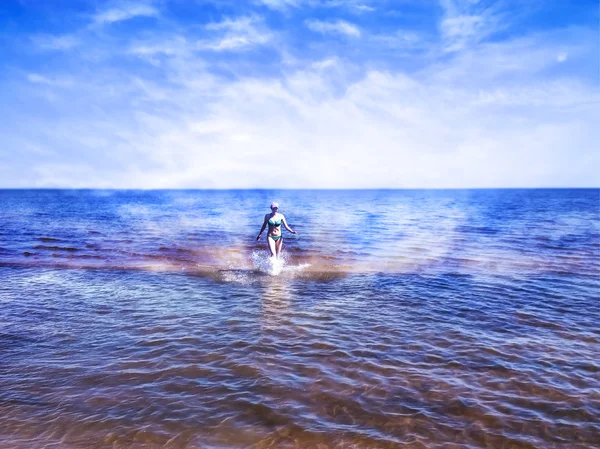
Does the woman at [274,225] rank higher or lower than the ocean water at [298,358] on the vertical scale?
higher

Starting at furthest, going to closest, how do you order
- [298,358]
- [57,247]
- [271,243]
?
[57,247] < [271,243] < [298,358]

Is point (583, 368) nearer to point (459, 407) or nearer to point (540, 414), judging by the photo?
point (540, 414)

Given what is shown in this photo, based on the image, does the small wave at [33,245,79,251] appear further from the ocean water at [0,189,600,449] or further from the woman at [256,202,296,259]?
the woman at [256,202,296,259]

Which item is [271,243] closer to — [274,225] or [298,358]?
[274,225]

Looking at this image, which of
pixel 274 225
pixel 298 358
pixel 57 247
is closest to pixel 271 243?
pixel 274 225

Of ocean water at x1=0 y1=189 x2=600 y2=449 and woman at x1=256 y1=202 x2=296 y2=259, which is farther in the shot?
woman at x1=256 y1=202 x2=296 y2=259

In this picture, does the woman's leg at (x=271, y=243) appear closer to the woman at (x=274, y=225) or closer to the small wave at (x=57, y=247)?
the woman at (x=274, y=225)

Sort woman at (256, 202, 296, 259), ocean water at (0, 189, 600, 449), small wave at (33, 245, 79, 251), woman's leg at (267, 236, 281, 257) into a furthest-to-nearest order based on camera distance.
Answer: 1. small wave at (33, 245, 79, 251)
2. woman's leg at (267, 236, 281, 257)
3. woman at (256, 202, 296, 259)
4. ocean water at (0, 189, 600, 449)

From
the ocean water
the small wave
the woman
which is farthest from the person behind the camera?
the small wave

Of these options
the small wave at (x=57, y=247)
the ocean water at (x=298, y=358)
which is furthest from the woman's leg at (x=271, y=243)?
the small wave at (x=57, y=247)

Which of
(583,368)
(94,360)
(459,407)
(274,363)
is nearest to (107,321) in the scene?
(94,360)

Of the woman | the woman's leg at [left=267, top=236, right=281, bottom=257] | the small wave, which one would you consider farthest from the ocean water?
the small wave

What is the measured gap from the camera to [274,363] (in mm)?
7457

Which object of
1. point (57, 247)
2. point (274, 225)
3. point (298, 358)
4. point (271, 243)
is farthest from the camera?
point (57, 247)
